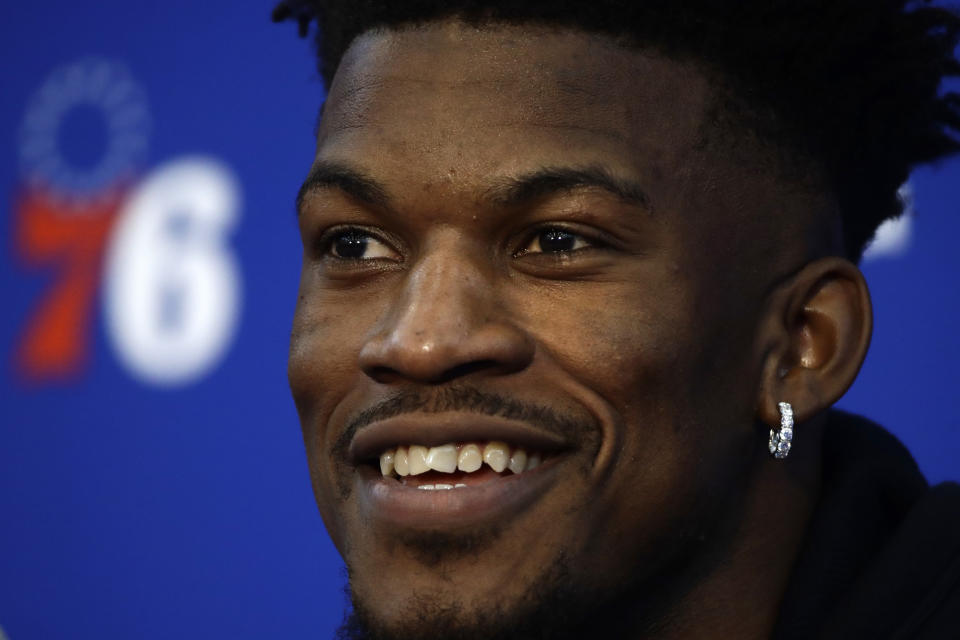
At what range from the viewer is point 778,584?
61.6 inches

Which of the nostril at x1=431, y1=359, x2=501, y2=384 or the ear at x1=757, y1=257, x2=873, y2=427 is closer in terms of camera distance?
the nostril at x1=431, y1=359, x2=501, y2=384

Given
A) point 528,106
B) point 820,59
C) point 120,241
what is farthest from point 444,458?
point 120,241

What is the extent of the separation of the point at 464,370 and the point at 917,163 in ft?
2.68

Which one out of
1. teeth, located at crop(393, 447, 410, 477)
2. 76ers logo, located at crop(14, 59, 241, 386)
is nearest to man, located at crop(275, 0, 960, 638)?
A: teeth, located at crop(393, 447, 410, 477)

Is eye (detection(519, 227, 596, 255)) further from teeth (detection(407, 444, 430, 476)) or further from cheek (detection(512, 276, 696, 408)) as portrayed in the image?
teeth (detection(407, 444, 430, 476))

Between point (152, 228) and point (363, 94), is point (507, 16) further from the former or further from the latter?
point (152, 228)

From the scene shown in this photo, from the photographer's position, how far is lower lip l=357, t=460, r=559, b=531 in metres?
1.36

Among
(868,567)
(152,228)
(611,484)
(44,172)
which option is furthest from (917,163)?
(44,172)

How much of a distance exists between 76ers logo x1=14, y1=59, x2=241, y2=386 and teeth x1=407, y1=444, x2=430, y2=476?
1.27m

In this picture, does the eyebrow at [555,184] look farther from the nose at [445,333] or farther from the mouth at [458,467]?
the mouth at [458,467]

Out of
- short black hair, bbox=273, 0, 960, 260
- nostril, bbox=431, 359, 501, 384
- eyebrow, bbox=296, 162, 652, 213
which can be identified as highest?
short black hair, bbox=273, 0, 960, 260

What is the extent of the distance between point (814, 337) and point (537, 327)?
0.38 metres

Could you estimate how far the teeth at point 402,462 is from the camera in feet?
4.65

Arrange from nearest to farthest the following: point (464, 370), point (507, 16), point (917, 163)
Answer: point (464, 370)
point (507, 16)
point (917, 163)
